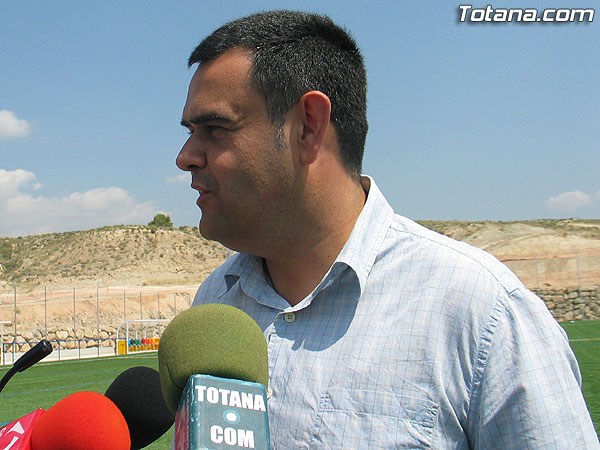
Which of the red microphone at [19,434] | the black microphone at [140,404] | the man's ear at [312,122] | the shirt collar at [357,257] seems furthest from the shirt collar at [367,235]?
the red microphone at [19,434]

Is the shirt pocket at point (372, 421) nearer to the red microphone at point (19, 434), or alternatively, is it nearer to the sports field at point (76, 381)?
the red microphone at point (19, 434)

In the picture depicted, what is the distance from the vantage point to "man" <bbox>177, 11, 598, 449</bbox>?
5.19 ft

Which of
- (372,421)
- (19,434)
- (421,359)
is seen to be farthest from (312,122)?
(19,434)

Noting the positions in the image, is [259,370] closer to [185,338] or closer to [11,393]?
[185,338]

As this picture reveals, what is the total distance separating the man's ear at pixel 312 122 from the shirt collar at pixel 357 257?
0.77ft

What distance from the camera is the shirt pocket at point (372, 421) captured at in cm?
159

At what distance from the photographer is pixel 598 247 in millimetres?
53844

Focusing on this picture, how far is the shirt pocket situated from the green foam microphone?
359 mm

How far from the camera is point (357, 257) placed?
6.05 feet

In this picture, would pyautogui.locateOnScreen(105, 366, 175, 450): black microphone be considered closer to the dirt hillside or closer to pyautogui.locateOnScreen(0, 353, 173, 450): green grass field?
pyautogui.locateOnScreen(0, 353, 173, 450): green grass field

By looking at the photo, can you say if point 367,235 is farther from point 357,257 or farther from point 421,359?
point 421,359

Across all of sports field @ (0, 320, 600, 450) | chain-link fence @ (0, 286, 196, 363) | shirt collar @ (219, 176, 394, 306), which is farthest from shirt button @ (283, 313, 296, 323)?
chain-link fence @ (0, 286, 196, 363)

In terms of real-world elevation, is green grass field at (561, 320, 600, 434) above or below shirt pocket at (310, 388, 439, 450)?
below

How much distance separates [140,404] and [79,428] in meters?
0.48
